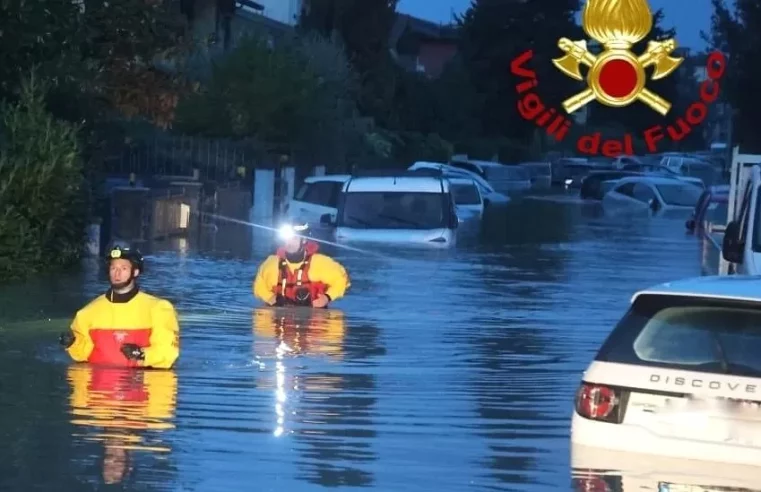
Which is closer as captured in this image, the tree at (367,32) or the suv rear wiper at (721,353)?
the suv rear wiper at (721,353)

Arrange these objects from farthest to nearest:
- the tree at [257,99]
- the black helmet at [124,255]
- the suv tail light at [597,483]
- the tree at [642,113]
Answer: the tree at [642,113], the tree at [257,99], the black helmet at [124,255], the suv tail light at [597,483]

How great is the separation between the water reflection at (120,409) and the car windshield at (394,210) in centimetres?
1279

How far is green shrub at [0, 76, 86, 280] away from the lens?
68.0 ft

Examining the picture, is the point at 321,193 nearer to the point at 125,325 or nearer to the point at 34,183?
the point at 34,183

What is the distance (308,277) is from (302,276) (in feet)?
0.21

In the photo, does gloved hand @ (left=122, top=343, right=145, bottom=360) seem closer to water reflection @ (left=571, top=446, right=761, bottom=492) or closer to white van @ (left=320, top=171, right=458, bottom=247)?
water reflection @ (left=571, top=446, right=761, bottom=492)

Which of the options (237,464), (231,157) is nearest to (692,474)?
(237,464)

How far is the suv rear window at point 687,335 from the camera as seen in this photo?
26.3 ft

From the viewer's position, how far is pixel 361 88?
58.1 metres

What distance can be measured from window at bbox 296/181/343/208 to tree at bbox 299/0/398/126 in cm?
2949

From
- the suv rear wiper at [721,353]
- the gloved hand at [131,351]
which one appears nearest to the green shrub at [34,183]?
the gloved hand at [131,351]

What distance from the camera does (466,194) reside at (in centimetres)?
4212

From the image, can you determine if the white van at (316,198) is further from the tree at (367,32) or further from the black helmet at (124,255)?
the tree at (367,32)

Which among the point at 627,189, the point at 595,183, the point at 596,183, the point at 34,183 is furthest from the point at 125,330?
the point at 595,183
